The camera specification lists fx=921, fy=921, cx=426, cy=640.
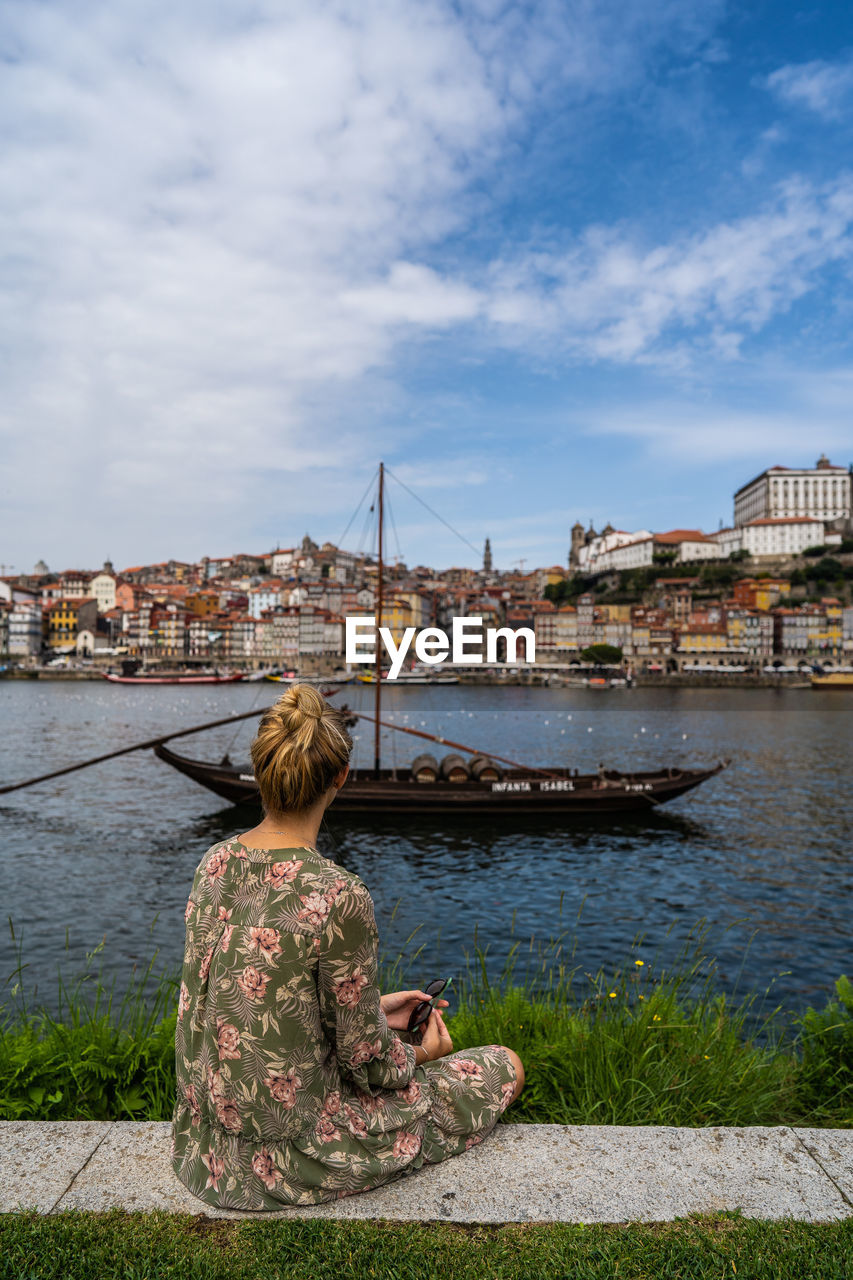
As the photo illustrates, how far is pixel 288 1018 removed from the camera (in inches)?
92.6

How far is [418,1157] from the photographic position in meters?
2.60

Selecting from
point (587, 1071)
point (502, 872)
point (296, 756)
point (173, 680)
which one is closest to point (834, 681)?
point (173, 680)

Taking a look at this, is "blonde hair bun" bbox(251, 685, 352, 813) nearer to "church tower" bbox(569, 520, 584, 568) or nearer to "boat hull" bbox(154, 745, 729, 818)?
"boat hull" bbox(154, 745, 729, 818)

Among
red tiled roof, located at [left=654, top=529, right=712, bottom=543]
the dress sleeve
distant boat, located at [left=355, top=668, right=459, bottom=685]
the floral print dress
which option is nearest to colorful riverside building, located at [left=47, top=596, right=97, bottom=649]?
distant boat, located at [left=355, top=668, right=459, bottom=685]

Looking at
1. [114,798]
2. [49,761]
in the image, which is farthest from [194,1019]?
[49,761]

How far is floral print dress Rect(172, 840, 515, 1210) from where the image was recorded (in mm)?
2299

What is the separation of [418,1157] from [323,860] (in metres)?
0.98

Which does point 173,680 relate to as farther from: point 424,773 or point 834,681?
point 424,773

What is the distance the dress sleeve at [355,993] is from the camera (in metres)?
2.29

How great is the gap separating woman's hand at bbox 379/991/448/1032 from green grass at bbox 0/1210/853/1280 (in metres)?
0.53

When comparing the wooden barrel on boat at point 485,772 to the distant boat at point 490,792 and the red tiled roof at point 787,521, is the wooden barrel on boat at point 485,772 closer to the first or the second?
the distant boat at point 490,792

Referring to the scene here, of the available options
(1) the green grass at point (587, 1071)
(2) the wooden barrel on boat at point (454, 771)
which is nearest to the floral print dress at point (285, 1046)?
(1) the green grass at point (587, 1071)

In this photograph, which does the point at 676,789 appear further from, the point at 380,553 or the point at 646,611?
the point at 646,611

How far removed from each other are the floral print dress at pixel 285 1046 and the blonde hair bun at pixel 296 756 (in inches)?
5.6
